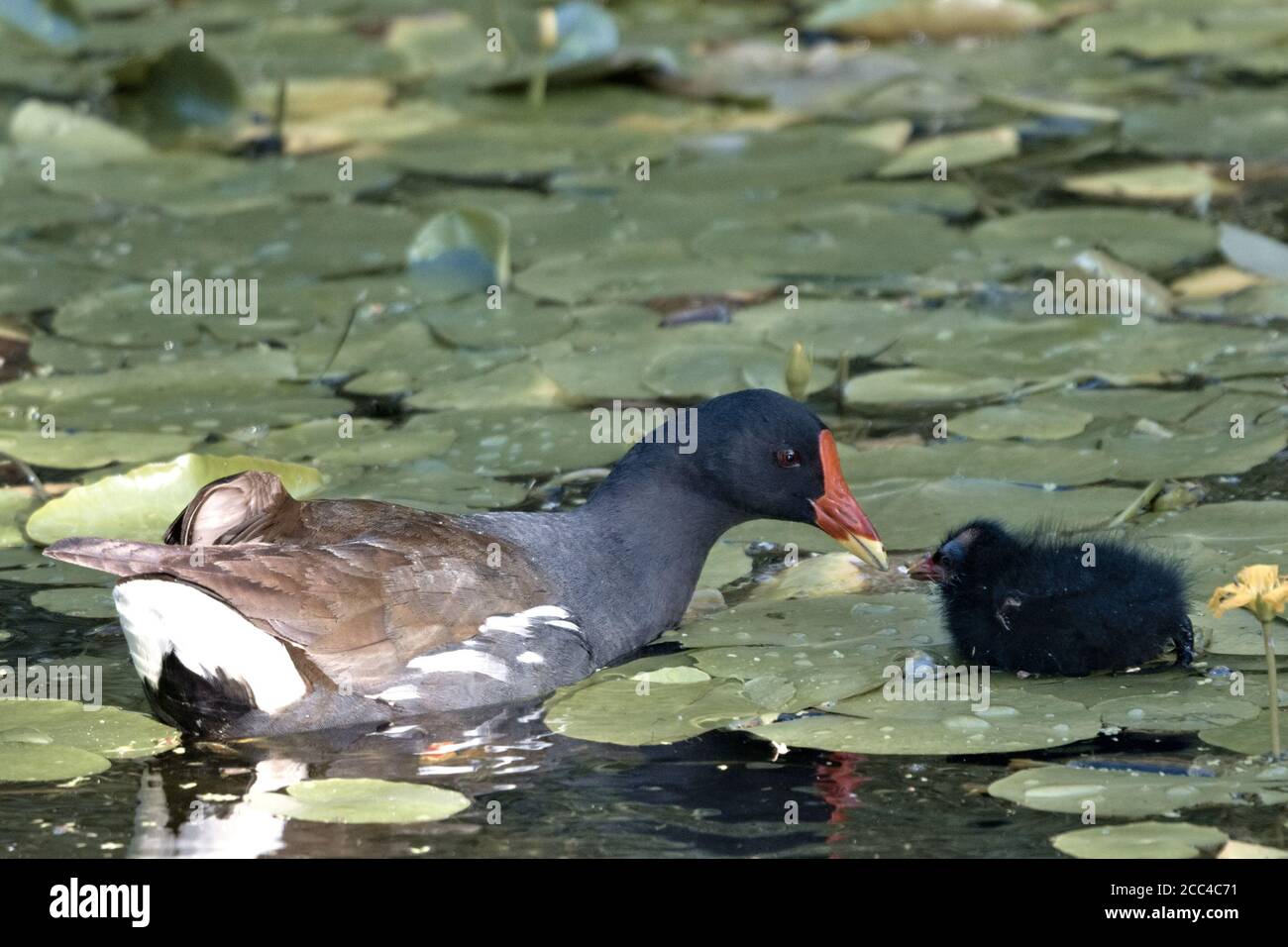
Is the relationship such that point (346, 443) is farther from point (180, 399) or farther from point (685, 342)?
point (685, 342)

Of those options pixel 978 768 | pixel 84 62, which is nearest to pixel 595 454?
pixel 978 768

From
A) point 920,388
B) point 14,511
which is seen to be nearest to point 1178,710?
point 920,388

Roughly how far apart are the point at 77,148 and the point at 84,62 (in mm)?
1696

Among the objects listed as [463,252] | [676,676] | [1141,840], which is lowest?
[1141,840]

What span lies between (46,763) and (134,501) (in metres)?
1.21

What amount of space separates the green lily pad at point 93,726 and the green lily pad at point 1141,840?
173 cm

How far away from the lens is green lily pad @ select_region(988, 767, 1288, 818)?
347 cm

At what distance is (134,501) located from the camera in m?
4.89

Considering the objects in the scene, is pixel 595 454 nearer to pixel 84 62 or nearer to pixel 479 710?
pixel 479 710

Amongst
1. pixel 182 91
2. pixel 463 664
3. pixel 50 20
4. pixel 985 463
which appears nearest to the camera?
pixel 463 664

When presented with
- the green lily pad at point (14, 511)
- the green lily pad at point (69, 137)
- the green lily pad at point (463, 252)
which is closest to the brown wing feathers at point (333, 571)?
the green lily pad at point (14, 511)

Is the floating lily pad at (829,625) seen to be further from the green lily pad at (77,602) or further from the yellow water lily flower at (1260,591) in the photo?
the green lily pad at (77,602)

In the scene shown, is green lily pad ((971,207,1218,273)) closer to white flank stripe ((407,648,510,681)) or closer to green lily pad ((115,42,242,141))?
white flank stripe ((407,648,510,681))

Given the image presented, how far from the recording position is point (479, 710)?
4098 millimetres
